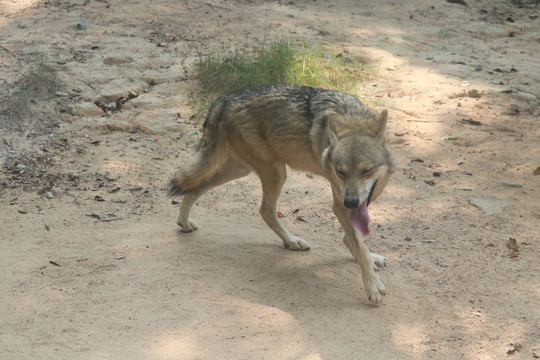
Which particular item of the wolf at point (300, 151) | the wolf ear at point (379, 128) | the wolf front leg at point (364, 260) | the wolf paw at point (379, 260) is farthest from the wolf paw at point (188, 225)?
the wolf ear at point (379, 128)

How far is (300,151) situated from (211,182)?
102cm

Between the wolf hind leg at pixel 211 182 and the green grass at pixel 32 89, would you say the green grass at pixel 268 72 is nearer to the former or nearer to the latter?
the green grass at pixel 32 89

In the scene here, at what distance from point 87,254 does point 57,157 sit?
7.46 feet

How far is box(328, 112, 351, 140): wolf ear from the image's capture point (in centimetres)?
508

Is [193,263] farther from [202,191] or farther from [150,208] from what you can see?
[150,208]

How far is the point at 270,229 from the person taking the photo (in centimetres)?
638

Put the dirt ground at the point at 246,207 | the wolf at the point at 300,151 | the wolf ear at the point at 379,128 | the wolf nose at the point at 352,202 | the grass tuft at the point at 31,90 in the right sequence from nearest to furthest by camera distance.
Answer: the dirt ground at the point at 246,207, the wolf nose at the point at 352,202, the wolf at the point at 300,151, the wolf ear at the point at 379,128, the grass tuft at the point at 31,90

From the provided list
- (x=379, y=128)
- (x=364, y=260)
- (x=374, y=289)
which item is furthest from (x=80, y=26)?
(x=374, y=289)

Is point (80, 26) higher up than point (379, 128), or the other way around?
point (379, 128)

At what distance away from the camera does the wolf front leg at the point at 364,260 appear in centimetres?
493

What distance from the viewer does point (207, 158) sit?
229 inches

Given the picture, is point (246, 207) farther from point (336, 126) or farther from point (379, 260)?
point (336, 126)

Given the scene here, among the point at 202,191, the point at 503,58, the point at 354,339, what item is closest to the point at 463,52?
the point at 503,58

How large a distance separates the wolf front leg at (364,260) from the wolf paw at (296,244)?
709 millimetres
